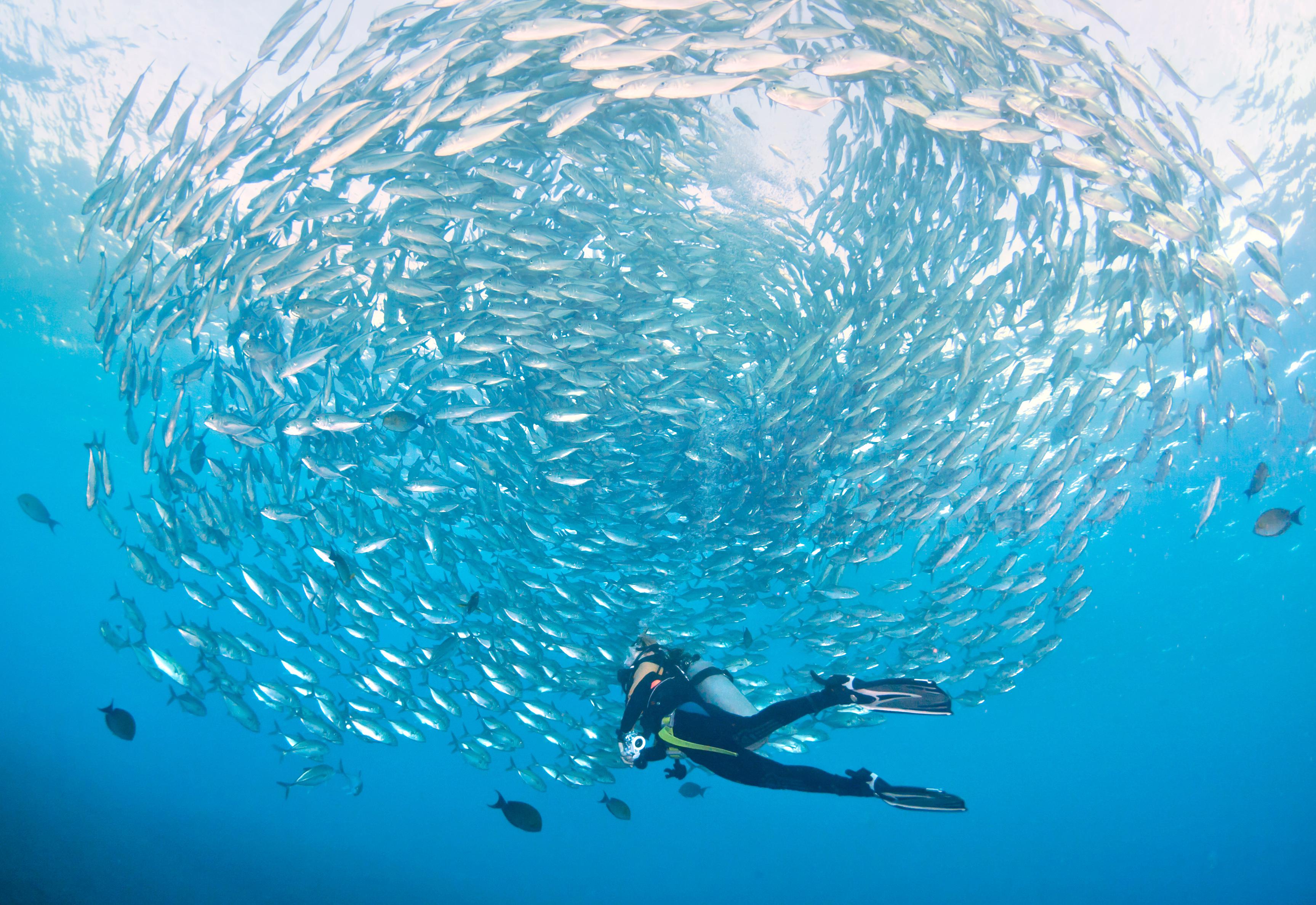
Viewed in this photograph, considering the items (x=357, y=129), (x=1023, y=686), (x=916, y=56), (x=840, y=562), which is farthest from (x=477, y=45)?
(x=1023, y=686)

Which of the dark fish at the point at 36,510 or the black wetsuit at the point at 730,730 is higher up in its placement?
the dark fish at the point at 36,510

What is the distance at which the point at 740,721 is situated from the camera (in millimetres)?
4852

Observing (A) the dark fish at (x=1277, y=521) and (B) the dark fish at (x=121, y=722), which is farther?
(B) the dark fish at (x=121, y=722)

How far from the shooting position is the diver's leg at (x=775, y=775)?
15.5 feet

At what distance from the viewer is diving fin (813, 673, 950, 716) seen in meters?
4.91

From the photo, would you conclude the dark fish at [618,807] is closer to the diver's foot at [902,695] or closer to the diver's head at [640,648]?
the diver's head at [640,648]

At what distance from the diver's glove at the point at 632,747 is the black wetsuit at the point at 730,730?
46 millimetres

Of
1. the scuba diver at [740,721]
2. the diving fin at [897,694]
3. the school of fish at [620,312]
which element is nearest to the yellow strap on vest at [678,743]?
the scuba diver at [740,721]

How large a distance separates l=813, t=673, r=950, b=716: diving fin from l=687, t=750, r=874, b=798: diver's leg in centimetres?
67

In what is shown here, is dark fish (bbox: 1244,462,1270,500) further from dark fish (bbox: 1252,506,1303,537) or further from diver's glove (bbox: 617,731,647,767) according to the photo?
diver's glove (bbox: 617,731,647,767)

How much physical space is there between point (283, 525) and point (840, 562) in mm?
8552

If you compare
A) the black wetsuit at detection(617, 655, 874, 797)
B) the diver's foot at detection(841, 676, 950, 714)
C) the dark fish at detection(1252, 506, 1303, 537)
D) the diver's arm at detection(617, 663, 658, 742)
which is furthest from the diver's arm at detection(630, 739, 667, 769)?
the dark fish at detection(1252, 506, 1303, 537)

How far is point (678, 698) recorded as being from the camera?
5.18 metres

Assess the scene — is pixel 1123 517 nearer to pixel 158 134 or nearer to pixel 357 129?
pixel 357 129
